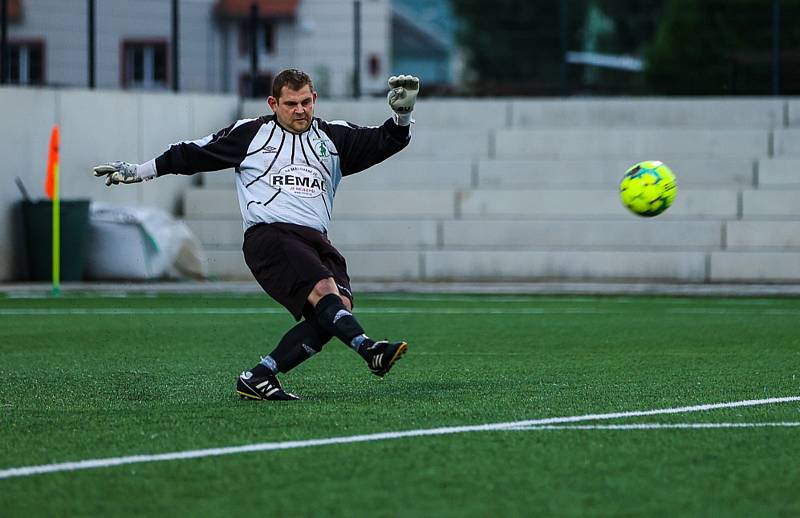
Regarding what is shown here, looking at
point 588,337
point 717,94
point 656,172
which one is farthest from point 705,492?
point 717,94

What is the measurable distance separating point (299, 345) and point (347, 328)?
16.6 inches

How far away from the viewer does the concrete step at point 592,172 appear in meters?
20.7

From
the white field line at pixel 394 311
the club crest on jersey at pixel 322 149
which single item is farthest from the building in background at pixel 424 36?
the club crest on jersey at pixel 322 149

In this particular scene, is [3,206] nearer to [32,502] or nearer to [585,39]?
[585,39]

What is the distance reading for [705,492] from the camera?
208 inches

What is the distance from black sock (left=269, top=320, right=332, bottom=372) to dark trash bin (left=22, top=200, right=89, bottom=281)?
11817mm

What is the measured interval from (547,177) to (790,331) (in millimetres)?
8829

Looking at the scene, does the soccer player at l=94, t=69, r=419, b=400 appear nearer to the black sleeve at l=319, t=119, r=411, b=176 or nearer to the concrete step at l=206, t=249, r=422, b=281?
the black sleeve at l=319, t=119, r=411, b=176

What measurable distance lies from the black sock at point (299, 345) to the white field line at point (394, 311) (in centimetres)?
686

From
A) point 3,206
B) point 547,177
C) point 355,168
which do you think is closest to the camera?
point 355,168

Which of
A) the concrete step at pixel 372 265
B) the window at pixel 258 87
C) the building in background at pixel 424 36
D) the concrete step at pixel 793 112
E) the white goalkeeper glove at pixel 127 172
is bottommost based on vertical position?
the concrete step at pixel 372 265

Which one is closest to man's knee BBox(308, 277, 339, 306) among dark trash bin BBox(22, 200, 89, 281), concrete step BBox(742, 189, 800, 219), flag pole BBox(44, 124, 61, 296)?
flag pole BBox(44, 124, 61, 296)

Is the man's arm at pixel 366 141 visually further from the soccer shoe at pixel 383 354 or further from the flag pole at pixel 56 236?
the flag pole at pixel 56 236

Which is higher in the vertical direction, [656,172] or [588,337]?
[656,172]
